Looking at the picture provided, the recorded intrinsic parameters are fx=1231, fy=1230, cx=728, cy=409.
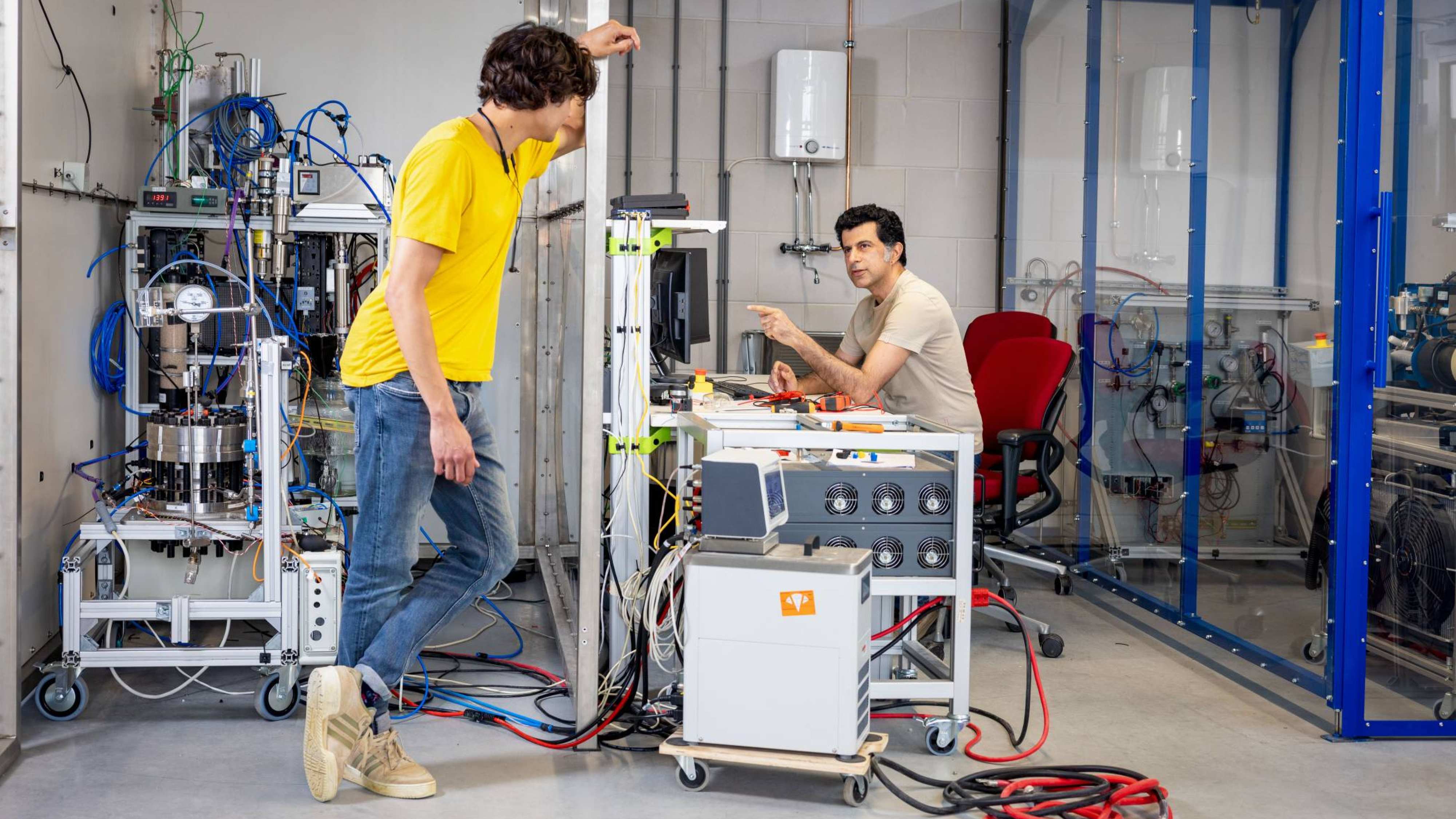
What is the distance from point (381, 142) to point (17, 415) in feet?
7.32

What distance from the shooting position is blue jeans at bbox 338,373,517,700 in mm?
2328

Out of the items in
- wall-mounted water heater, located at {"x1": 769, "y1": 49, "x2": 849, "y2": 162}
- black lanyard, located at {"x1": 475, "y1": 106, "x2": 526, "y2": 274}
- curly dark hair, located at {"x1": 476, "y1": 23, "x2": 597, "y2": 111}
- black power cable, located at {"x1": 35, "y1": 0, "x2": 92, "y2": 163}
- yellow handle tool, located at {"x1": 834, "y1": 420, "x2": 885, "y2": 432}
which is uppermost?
wall-mounted water heater, located at {"x1": 769, "y1": 49, "x2": 849, "y2": 162}

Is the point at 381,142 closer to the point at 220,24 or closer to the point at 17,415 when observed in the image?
the point at 220,24

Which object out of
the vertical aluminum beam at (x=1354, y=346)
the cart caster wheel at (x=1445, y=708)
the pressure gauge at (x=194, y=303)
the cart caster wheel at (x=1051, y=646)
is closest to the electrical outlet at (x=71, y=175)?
the pressure gauge at (x=194, y=303)

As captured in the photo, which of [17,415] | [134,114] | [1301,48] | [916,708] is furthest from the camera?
→ [134,114]

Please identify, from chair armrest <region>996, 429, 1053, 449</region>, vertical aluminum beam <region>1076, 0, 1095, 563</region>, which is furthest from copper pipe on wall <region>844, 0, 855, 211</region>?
chair armrest <region>996, 429, 1053, 449</region>

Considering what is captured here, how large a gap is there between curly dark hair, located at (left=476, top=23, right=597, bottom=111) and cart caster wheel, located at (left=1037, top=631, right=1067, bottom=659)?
2233 mm

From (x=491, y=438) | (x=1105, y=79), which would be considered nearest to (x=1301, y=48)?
(x=1105, y=79)

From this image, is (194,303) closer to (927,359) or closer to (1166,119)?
(927,359)

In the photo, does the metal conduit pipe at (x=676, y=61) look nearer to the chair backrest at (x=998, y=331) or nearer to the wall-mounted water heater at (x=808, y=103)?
the wall-mounted water heater at (x=808, y=103)

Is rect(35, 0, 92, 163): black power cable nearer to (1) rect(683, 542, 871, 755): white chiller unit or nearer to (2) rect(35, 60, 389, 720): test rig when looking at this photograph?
(2) rect(35, 60, 389, 720): test rig

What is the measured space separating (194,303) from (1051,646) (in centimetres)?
255

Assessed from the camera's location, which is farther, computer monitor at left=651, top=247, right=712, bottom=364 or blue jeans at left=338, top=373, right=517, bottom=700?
computer monitor at left=651, top=247, right=712, bottom=364

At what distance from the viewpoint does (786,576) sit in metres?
2.40
